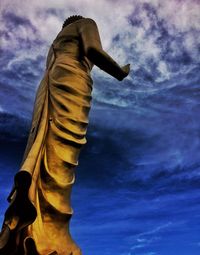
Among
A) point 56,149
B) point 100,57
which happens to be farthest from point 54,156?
point 100,57

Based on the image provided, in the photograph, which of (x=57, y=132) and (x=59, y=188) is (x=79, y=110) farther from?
Answer: (x=59, y=188)

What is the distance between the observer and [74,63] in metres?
5.36

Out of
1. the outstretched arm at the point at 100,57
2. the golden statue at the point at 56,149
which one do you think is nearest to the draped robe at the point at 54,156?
the golden statue at the point at 56,149

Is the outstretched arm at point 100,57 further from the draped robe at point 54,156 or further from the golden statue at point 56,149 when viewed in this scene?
the draped robe at point 54,156

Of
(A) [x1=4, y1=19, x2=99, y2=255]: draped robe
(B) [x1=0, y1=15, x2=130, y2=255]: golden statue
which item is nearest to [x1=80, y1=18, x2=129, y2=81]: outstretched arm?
(B) [x1=0, y1=15, x2=130, y2=255]: golden statue

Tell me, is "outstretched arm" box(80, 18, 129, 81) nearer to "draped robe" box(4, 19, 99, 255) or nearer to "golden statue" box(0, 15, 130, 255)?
"golden statue" box(0, 15, 130, 255)

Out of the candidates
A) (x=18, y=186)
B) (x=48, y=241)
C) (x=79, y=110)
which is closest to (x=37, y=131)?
(x=79, y=110)

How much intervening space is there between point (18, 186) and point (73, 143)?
925mm

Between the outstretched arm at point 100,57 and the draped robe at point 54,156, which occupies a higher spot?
the outstretched arm at point 100,57

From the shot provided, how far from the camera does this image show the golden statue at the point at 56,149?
3.98m

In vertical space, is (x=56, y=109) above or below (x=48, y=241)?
above

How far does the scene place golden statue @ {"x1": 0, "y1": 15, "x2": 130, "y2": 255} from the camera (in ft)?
13.1

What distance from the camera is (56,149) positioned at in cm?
462

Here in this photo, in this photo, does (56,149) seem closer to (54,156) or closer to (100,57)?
(54,156)
